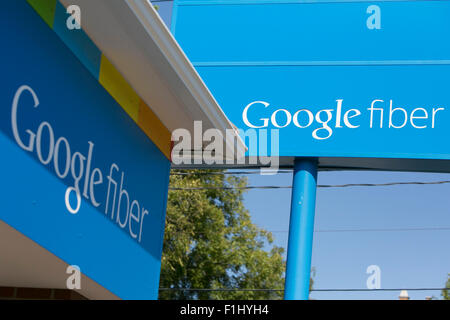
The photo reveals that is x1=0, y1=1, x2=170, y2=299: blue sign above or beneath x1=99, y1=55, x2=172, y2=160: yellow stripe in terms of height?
beneath

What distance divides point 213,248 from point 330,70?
11.4 metres

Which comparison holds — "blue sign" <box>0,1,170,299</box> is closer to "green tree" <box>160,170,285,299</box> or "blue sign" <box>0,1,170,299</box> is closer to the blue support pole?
the blue support pole

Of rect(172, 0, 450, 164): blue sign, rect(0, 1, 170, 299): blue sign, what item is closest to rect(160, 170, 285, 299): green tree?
rect(172, 0, 450, 164): blue sign

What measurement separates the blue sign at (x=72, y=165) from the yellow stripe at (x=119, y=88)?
0.19ft

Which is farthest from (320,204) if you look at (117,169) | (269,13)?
(117,169)

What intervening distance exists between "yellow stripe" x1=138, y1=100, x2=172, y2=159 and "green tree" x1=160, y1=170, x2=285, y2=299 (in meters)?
10.6

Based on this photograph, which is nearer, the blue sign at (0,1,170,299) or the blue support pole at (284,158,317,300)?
the blue sign at (0,1,170,299)

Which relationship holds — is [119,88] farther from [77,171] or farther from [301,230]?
[301,230]

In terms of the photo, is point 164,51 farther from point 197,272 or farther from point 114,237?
point 197,272

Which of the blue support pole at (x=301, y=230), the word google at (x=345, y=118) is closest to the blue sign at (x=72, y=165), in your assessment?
the blue support pole at (x=301, y=230)

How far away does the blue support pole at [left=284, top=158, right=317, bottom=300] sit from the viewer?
5.62 meters
